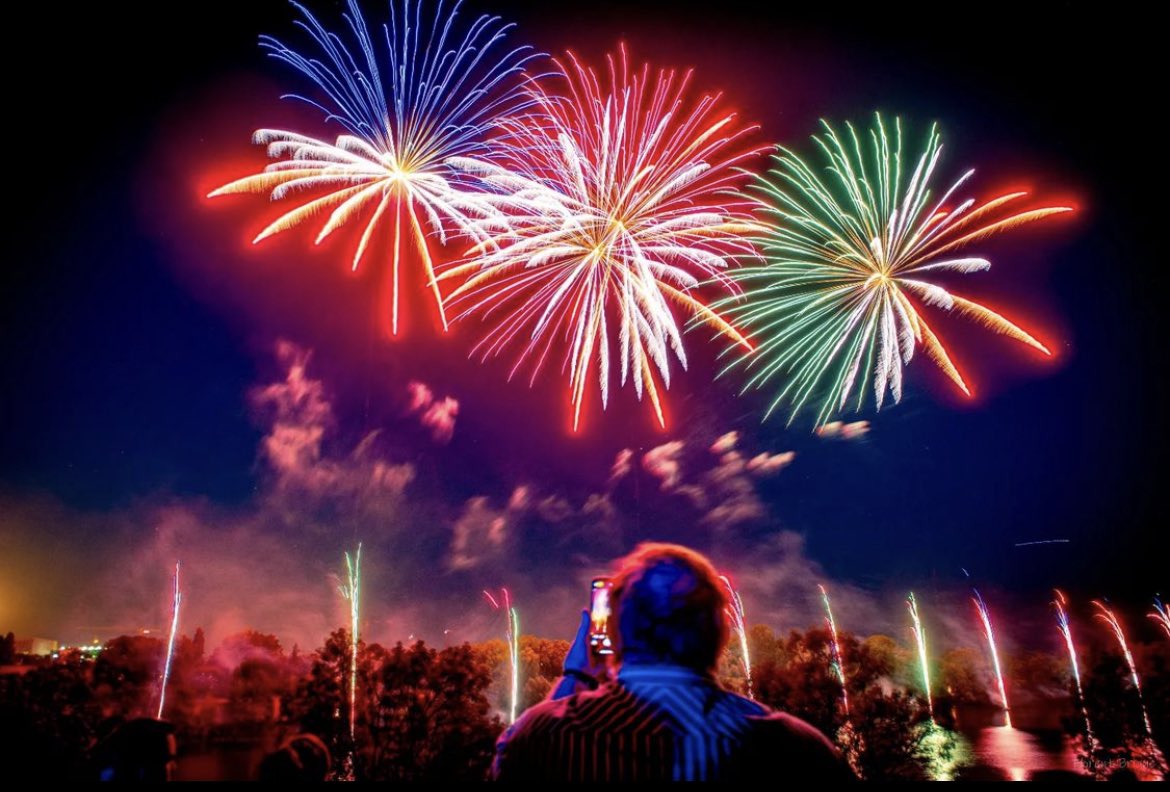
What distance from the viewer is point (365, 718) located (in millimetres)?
62219

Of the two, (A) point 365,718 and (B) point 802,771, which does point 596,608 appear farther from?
(A) point 365,718

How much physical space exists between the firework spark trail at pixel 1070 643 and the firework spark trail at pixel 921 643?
12281 mm

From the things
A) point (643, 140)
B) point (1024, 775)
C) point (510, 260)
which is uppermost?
point (643, 140)

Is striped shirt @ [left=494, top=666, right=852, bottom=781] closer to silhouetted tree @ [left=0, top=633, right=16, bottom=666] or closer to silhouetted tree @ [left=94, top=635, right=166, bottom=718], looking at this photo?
silhouetted tree @ [left=0, top=633, right=16, bottom=666]

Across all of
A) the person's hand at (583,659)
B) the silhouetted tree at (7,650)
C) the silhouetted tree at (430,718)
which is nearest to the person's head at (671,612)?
the person's hand at (583,659)

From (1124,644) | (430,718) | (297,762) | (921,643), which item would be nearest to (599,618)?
(297,762)

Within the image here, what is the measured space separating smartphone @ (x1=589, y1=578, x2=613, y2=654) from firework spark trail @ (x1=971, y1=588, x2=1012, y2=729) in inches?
3016

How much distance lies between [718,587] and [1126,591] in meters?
71.9

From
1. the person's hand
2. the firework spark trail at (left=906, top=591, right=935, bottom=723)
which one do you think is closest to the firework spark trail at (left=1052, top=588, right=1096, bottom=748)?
the firework spark trail at (left=906, top=591, right=935, bottom=723)

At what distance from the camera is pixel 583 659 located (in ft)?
10.6

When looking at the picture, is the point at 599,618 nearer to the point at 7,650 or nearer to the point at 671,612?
the point at 671,612

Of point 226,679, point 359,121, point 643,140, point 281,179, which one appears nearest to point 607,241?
point 643,140

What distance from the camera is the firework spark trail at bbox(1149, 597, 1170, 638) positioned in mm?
57375

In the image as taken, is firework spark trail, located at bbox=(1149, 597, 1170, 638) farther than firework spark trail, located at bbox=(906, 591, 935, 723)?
No
